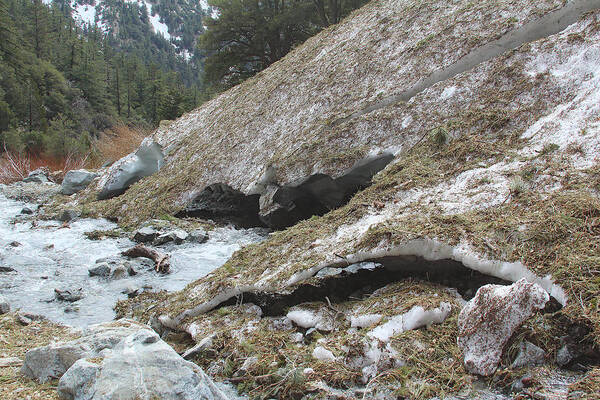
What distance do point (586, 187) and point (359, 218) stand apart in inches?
84.5

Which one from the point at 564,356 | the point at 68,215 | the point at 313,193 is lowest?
the point at 564,356

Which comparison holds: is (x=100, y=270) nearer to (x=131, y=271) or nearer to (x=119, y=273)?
(x=119, y=273)

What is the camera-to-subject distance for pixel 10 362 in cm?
276

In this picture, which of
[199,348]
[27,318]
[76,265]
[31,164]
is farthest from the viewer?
[31,164]

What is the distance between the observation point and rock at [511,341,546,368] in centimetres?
226

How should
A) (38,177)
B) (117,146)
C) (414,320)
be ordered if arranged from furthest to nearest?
(117,146) < (38,177) < (414,320)

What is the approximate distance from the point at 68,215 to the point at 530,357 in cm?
1074

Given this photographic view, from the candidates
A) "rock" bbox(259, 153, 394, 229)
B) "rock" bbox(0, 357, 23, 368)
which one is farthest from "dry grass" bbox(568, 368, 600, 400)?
"rock" bbox(259, 153, 394, 229)

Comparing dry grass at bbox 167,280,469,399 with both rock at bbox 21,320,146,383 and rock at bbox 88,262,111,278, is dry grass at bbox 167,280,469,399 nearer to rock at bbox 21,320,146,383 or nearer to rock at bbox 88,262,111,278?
rock at bbox 21,320,146,383

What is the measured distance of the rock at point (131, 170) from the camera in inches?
466

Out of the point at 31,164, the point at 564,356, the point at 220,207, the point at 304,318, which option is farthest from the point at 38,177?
the point at 564,356

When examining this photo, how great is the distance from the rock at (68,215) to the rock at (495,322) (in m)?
10.2

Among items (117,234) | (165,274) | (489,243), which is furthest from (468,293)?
(117,234)

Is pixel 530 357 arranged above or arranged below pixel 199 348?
below
